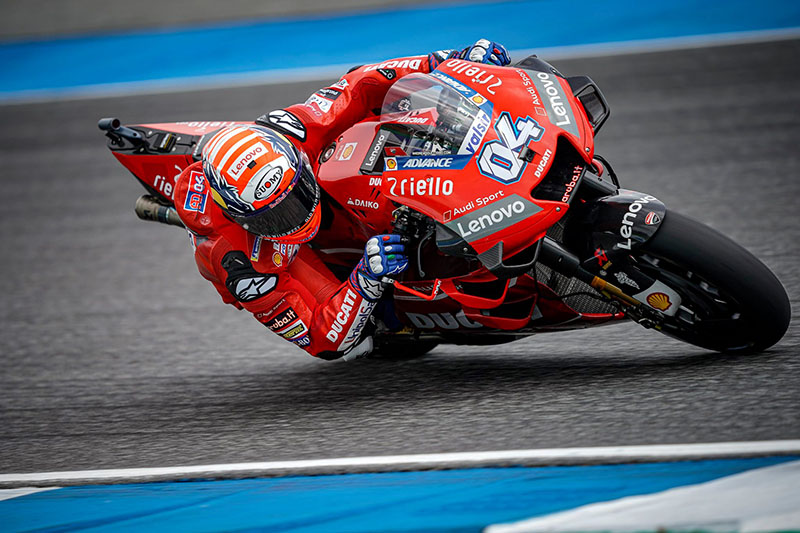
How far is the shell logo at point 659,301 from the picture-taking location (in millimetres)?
3680

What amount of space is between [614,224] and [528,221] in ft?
1.22

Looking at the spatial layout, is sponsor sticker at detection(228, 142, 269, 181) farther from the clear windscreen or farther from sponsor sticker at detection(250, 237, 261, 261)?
the clear windscreen

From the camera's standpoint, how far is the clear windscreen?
3.60 meters

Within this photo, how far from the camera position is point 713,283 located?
11.8 feet

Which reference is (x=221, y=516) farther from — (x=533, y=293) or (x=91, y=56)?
(x=91, y=56)

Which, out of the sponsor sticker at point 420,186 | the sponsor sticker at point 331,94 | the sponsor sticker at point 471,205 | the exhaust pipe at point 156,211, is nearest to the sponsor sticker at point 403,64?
the sponsor sticker at point 331,94

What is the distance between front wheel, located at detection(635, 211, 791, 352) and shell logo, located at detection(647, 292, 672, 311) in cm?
6

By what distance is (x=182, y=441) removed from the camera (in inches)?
169

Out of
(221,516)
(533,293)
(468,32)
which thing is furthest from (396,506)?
(468,32)

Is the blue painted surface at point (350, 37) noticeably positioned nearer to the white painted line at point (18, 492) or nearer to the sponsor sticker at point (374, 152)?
the sponsor sticker at point (374, 152)

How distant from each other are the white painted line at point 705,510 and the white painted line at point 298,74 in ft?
25.2

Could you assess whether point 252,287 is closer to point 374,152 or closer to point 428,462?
point 374,152

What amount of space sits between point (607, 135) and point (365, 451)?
5110 millimetres

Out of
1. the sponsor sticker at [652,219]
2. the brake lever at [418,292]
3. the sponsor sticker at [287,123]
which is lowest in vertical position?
the brake lever at [418,292]
